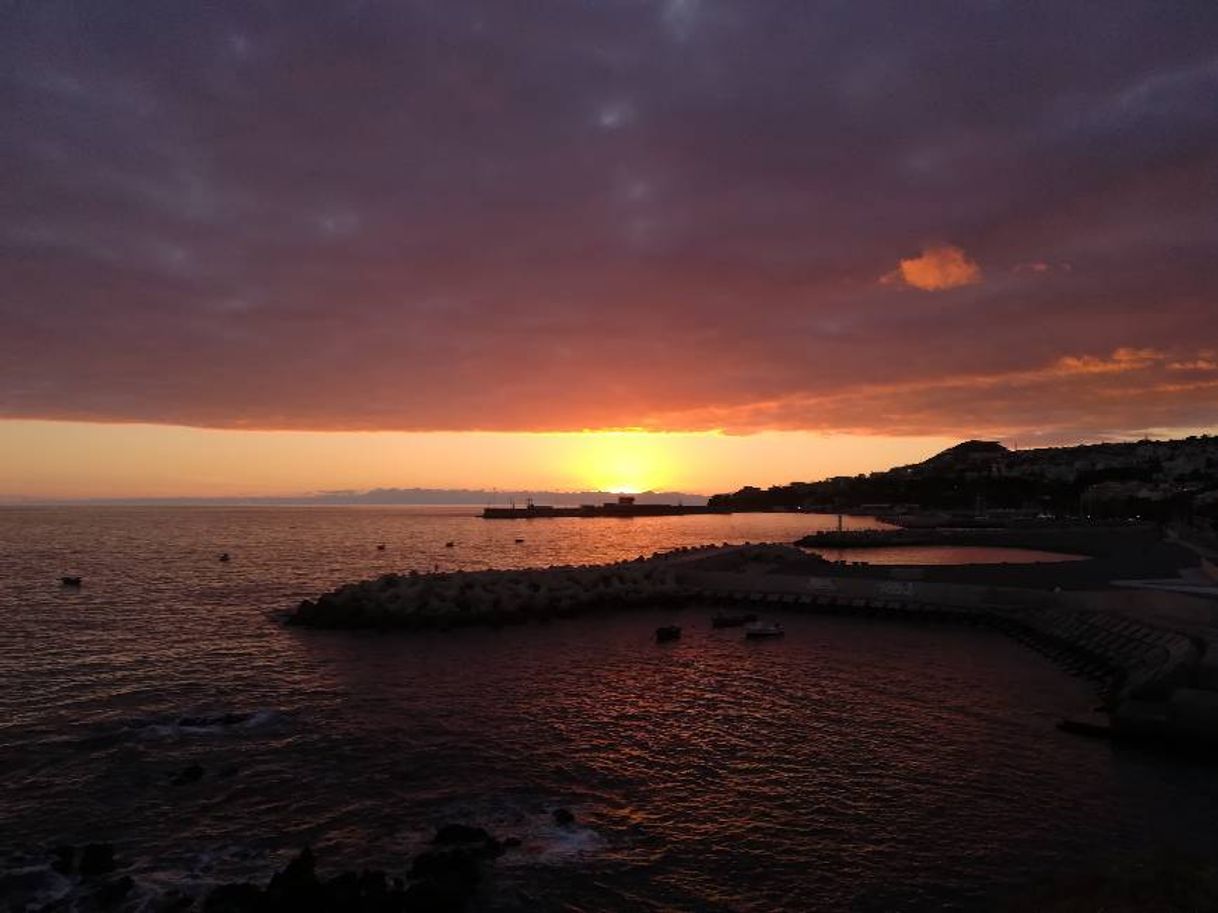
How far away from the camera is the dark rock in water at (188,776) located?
2142 centimetres

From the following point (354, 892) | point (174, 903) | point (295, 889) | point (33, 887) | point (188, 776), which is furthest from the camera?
point (188, 776)

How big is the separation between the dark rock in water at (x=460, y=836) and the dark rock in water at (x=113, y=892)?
6067 mm

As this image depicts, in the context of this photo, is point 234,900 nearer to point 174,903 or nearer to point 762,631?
point 174,903

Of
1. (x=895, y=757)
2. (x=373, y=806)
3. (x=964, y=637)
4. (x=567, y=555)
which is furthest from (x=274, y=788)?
(x=567, y=555)

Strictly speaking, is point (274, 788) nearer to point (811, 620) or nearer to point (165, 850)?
point (165, 850)

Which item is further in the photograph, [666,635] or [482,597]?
[482,597]

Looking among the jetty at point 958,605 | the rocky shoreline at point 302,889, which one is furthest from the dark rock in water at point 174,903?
the jetty at point 958,605

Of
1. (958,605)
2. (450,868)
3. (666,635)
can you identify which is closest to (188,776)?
(450,868)

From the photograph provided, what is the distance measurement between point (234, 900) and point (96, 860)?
4.28m

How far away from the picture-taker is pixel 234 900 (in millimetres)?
14812

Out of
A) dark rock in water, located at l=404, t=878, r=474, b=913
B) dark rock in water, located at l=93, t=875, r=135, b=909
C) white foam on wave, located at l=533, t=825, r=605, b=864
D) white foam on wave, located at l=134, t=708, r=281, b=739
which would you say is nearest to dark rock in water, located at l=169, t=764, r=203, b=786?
white foam on wave, located at l=134, t=708, r=281, b=739

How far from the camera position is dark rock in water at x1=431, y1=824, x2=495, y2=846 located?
57.1 ft

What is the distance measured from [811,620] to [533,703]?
2556cm

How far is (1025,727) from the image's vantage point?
26.0 metres
